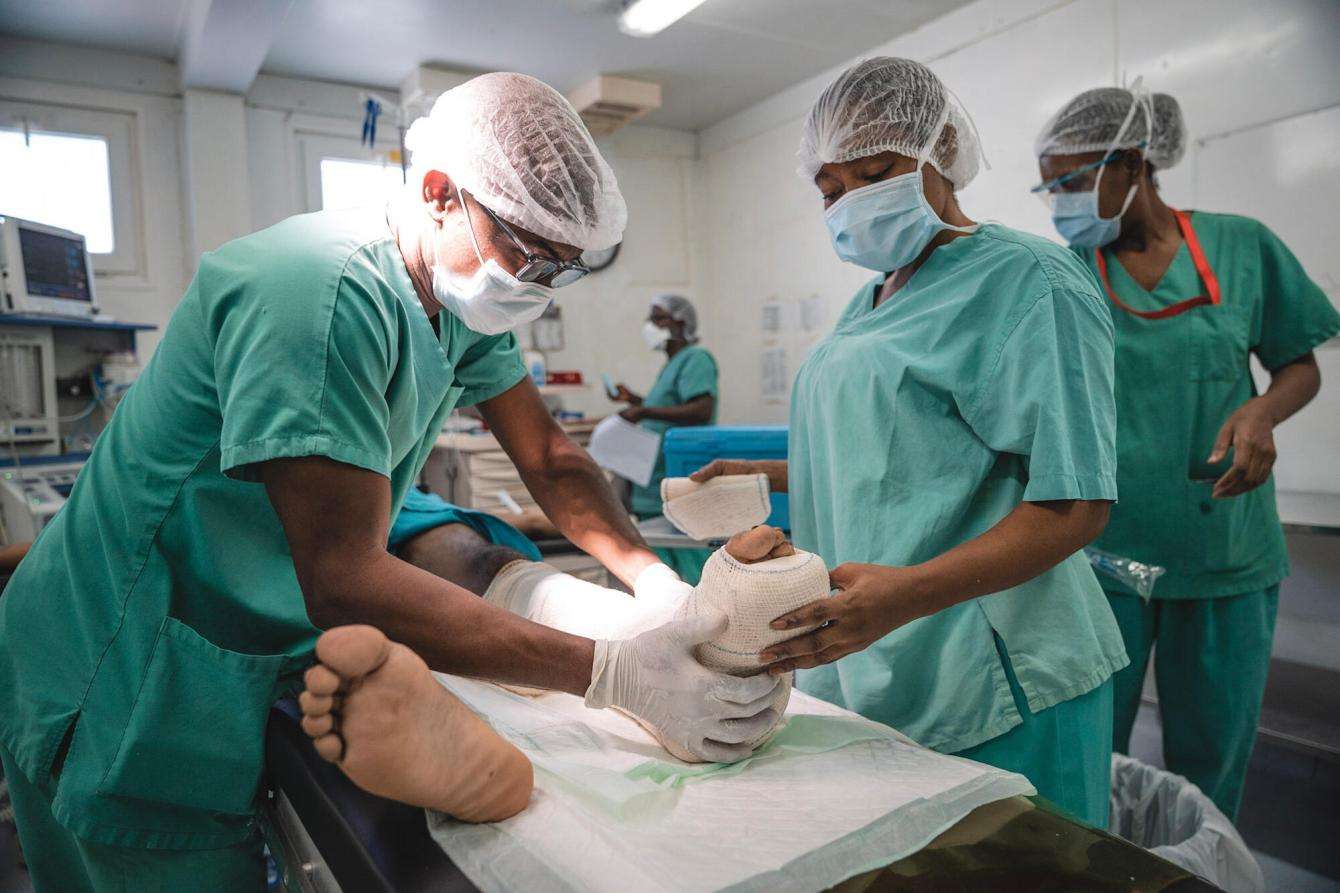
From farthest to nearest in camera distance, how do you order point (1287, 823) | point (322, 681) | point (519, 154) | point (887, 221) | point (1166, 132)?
point (1287, 823) < point (1166, 132) < point (887, 221) < point (519, 154) < point (322, 681)

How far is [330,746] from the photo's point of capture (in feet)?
2.46

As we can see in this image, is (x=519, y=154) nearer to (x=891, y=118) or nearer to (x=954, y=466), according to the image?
(x=891, y=118)

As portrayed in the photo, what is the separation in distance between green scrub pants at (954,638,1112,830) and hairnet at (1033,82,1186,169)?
4.00 feet

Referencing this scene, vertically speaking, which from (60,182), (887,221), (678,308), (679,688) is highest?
(60,182)

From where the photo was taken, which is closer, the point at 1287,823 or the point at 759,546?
the point at 759,546

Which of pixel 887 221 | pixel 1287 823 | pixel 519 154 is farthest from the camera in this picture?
pixel 1287 823

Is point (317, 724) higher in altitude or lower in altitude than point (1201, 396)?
lower

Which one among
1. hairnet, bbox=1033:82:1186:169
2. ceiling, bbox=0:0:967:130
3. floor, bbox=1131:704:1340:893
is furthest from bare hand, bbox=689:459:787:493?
ceiling, bbox=0:0:967:130

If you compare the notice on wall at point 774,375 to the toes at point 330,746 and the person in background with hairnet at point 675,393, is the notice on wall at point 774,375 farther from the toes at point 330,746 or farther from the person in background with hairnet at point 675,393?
the toes at point 330,746

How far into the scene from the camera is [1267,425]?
5.36 feet

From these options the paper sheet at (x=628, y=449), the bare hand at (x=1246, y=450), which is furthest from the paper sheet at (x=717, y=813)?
the paper sheet at (x=628, y=449)

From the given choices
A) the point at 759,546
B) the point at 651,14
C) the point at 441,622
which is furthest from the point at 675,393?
the point at 441,622

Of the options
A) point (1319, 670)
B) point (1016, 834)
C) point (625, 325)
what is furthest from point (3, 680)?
point (625, 325)

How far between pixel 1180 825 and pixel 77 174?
5343mm
